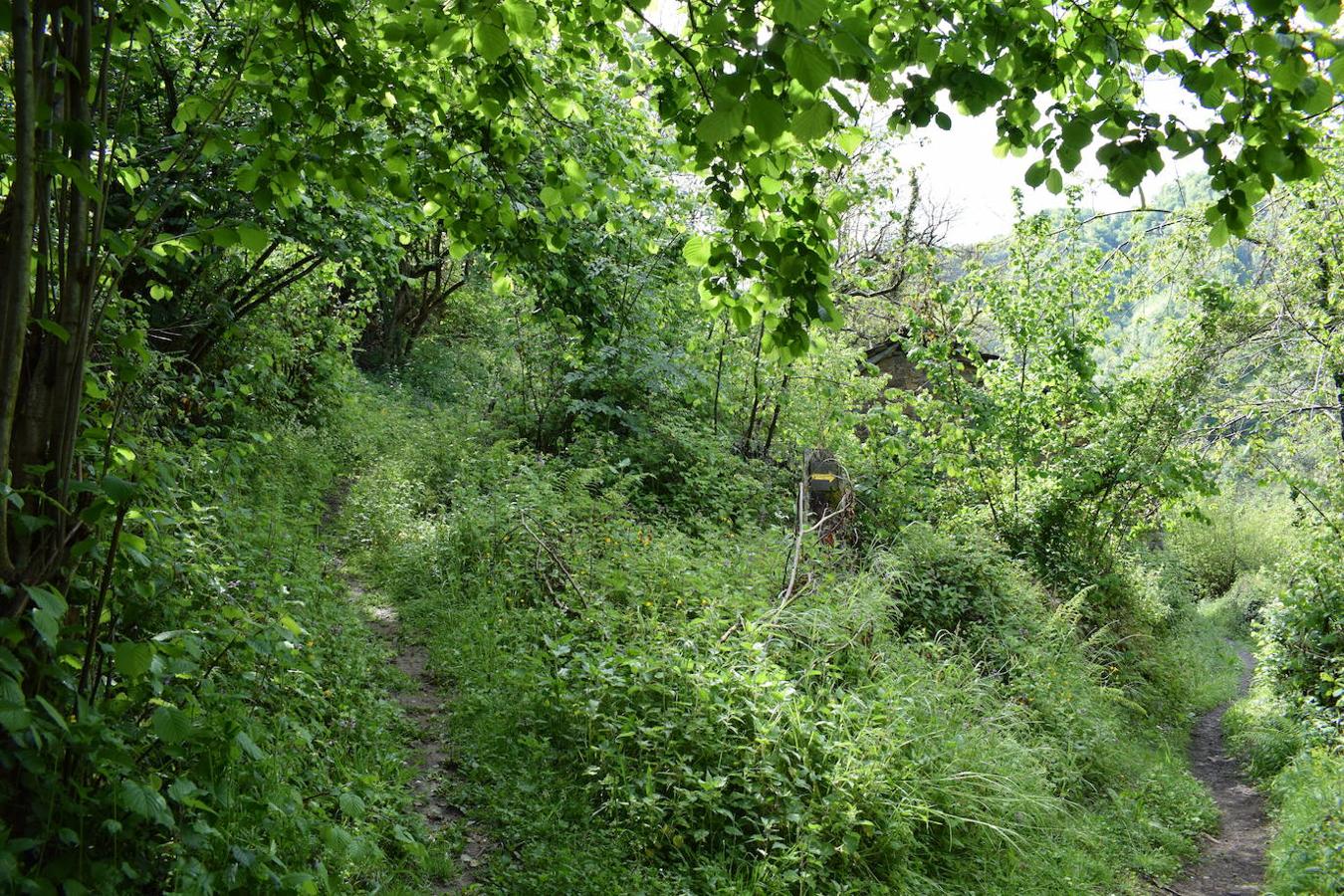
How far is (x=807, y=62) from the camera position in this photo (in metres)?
2.09

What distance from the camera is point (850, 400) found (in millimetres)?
12906

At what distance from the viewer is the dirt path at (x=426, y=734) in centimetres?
455

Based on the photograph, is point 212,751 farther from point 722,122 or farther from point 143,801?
point 722,122

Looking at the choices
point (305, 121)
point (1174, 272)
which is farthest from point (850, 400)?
point (305, 121)

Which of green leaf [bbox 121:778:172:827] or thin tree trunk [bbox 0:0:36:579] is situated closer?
thin tree trunk [bbox 0:0:36:579]

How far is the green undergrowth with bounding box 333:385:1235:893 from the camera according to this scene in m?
4.86

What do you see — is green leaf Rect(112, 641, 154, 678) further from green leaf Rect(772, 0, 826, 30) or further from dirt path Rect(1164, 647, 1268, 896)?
dirt path Rect(1164, 647, 1268, 896)

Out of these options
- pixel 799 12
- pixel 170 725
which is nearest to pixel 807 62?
pixel 799 12

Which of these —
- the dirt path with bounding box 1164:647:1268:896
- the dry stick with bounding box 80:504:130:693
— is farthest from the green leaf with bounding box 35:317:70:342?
the dirt path with bounding box 1164:647:1268:896

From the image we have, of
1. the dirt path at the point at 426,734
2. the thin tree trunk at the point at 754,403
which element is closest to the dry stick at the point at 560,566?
the dirt path at the point at 426,734

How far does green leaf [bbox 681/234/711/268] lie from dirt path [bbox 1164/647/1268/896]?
270 inches

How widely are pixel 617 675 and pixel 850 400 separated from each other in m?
8.14

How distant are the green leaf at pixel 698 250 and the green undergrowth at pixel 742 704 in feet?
9.78

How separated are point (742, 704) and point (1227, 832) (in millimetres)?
6589
